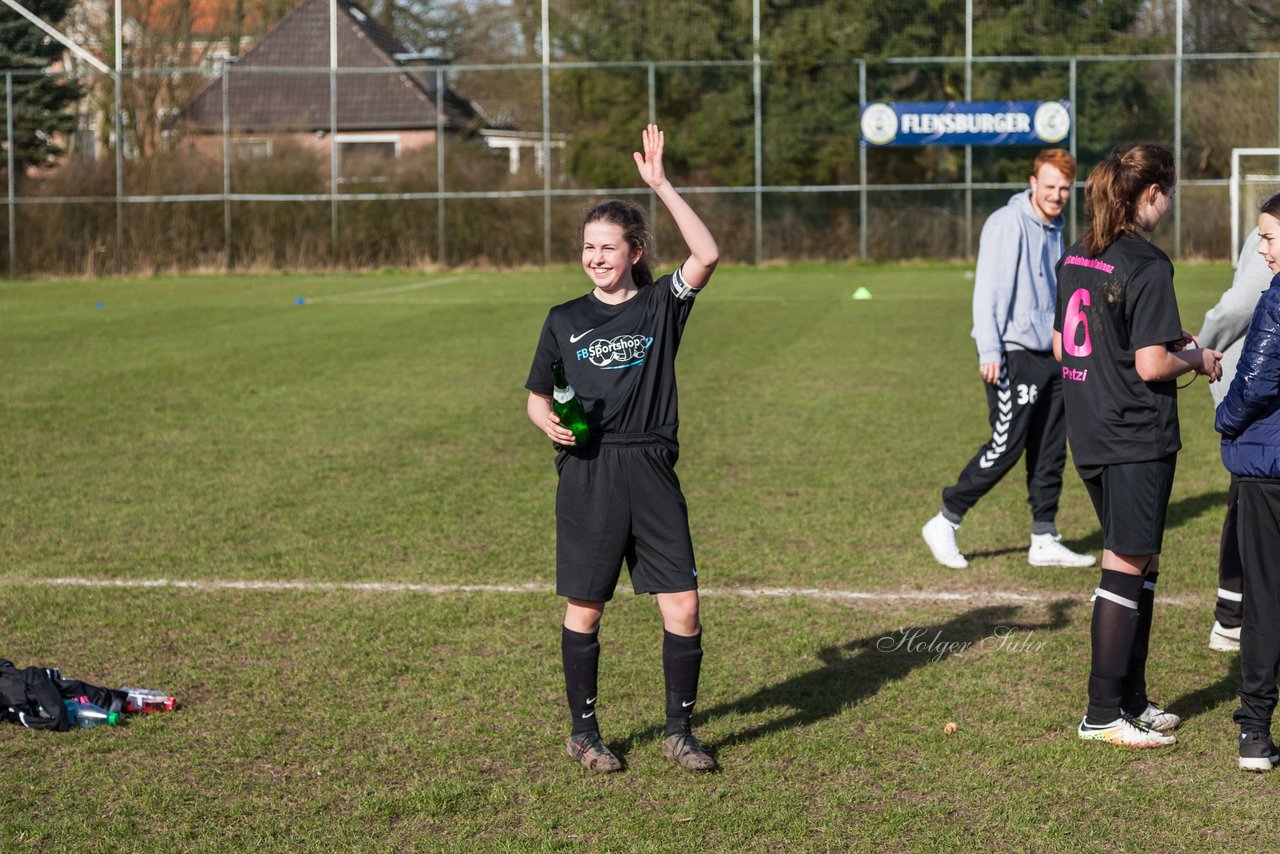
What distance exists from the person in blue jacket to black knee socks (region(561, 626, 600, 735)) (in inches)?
74.0

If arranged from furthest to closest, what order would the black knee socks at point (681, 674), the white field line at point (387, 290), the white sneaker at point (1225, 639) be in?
1. the white field line at point (387, 290)
2. the white sneaker at point (1225, 639)
3. the black knee socks at point (681, 674)

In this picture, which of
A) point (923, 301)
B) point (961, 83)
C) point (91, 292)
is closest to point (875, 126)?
point (961, 83)

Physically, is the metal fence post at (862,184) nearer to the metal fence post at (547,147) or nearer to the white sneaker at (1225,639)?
the metal fence post at (547,147)

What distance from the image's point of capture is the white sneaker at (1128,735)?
4512 millimetres

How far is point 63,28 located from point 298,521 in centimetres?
3793

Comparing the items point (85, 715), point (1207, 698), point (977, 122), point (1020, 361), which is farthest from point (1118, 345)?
point (977, 122)

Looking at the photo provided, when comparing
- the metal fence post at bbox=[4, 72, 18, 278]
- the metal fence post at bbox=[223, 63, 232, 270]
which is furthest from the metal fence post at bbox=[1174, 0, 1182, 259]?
the metal fence post at bbox=[4, 72, 18, 278]

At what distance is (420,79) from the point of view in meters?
45.2

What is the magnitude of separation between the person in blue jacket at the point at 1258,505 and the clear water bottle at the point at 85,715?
346 cm

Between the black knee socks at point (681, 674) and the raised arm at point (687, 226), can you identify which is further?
the black knee socks at point (681, 674)

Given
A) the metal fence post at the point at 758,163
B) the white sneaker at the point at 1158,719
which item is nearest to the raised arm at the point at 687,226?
the white sneaker at the point at 1158,719

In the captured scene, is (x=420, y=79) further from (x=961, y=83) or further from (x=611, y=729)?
(x=611, y=729)

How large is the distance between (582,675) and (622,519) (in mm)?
497

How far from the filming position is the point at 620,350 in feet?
14.0
